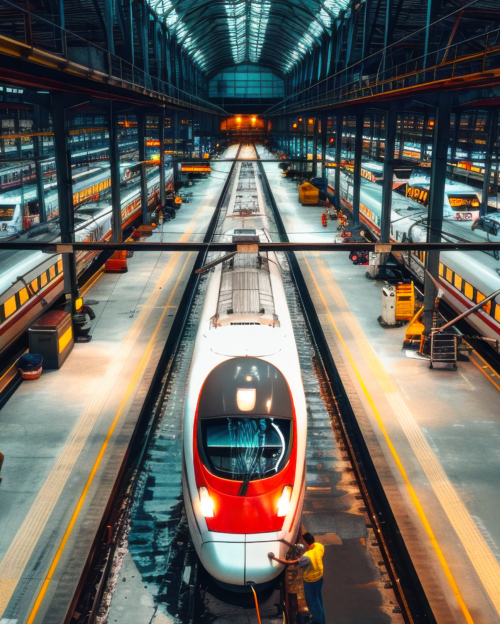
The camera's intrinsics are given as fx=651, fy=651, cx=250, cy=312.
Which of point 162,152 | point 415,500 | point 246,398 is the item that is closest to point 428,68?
point 415,500

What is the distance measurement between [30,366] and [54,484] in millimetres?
5677

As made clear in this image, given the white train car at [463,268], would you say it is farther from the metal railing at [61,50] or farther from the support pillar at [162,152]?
the support pillar at [162,152]

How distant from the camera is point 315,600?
861 cm

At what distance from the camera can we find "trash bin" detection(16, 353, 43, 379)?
17234 mm

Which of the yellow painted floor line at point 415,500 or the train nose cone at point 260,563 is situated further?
the yellow painted floor line at point 415,500

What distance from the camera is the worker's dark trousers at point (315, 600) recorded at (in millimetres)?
8594

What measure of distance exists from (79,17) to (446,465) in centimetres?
3010

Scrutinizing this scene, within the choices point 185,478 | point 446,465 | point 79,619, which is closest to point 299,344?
point 446,465

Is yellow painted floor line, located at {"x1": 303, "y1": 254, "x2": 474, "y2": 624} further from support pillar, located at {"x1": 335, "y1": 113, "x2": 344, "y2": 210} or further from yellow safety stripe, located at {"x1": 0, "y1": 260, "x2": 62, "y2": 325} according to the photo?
support pillar, located at {"x1": 335, "y1": 113, "x2": 344, "y2": 210}

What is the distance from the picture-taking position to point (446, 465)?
1298 centimetres

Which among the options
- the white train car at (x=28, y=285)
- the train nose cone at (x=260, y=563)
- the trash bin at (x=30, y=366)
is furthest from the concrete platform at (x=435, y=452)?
the white train car at (x=28, y=285)

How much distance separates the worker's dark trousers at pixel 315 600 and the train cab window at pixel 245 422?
5.32ft

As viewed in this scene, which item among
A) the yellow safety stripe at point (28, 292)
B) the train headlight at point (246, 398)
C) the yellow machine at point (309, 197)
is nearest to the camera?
the train headlight at point (246, 398)

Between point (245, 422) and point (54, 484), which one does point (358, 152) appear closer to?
point (54, 484)
